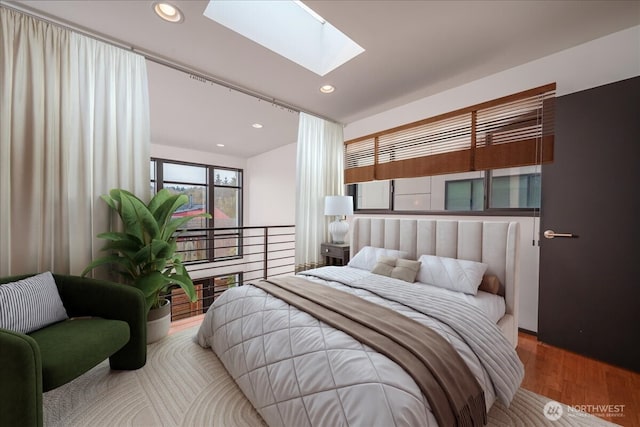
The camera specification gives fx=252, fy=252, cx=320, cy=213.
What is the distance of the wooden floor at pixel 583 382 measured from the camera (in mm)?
1535

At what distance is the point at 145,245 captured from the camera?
2.10 meters

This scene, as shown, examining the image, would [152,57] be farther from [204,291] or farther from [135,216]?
[204,291]

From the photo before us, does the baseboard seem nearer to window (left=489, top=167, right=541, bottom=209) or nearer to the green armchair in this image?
window (left=489, top=167, right=541, bottom=209)

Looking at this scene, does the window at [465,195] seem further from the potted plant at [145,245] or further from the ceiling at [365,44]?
the potted plant at [145,245]

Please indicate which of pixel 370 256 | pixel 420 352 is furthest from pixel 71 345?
pixel 370 256

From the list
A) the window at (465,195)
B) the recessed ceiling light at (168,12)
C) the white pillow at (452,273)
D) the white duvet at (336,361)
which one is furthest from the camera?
the window at (465,195)

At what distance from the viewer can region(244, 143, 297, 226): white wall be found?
513cm

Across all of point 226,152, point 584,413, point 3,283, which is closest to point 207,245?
point 226,152

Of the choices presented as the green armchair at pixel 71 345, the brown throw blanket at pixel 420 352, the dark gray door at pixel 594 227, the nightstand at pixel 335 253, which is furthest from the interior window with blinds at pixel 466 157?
the green armchair at pixel 71 345

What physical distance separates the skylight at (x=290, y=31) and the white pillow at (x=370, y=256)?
1.96m

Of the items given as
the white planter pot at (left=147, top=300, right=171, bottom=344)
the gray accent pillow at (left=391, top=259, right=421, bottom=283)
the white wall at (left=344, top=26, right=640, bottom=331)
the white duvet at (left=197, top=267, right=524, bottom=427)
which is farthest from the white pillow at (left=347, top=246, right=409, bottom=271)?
the white planter pot at (left=147, top=300, right=171, bottom=344)

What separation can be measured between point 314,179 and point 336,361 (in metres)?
2.80

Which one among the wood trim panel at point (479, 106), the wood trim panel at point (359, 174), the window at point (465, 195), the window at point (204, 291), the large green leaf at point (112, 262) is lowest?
the window at point (204, 291)

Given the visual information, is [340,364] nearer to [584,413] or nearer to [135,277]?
[584,413]
